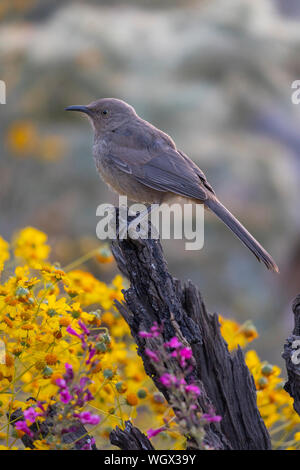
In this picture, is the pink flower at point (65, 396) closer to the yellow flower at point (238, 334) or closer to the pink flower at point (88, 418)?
the pink flower at point (88, 418)

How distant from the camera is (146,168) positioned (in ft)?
12.2

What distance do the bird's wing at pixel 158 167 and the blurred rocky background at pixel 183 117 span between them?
3377mm

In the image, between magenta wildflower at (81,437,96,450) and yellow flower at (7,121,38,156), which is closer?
magenta wildflower at (81,437,96,450)

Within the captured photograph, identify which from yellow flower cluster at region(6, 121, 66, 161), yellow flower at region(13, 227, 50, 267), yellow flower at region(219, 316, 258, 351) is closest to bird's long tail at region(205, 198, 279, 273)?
yellow flower at region(219, 316, 258, 351)

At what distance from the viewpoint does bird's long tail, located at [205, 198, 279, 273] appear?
3.24 meters

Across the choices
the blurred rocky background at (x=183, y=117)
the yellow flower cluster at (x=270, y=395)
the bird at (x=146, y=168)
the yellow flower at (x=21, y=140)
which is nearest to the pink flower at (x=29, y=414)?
the yellow flower cluster at (x=270, y=395)

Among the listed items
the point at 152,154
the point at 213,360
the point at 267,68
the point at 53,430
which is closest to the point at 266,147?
the point at 267,68

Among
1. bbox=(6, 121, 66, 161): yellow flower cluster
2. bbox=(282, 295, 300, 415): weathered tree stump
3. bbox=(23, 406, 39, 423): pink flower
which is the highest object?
bbox=(6, 121, 66, 161): yellow flower cluster

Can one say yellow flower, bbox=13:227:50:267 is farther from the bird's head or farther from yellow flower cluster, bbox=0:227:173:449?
the bird's head

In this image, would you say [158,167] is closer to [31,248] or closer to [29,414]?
[31,248]

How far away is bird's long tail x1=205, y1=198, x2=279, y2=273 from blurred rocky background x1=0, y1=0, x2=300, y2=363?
3.59m

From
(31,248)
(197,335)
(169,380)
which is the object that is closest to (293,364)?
(197,335)

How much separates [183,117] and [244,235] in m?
6.36

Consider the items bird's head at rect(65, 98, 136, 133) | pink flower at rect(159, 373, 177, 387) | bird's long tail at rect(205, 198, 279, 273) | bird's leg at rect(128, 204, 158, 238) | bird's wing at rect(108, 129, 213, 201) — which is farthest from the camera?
bird's head at rect(65, 98, 136, 133)
